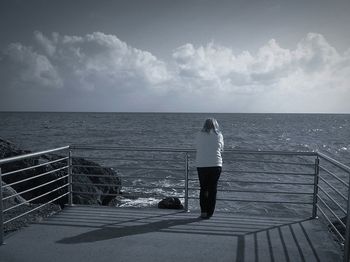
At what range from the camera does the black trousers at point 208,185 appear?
5.63 metres

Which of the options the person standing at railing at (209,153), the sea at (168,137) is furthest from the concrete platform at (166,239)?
the sea at (168,137)

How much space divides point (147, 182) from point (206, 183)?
12.9m

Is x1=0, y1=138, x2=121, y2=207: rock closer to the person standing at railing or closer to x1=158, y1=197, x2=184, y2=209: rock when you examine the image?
x1=158, y1=197, x2=184, y2=209: rock

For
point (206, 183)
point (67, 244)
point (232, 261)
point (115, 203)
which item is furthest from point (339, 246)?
point (115, 203)

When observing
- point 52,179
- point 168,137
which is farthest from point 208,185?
point 168,137

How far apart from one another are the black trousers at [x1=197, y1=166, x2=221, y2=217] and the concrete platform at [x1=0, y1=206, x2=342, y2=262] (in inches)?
10.3

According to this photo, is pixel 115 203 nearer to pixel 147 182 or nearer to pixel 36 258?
pixel 147 182

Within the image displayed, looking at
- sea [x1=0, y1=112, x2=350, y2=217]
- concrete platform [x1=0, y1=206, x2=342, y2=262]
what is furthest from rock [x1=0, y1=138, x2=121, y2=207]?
concrete platform [x1=0, y1=206, x2=342, y2=262]

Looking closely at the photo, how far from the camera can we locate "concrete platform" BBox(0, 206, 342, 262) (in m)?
4.27

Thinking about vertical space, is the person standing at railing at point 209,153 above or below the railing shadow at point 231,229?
above

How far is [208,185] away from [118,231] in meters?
1.75

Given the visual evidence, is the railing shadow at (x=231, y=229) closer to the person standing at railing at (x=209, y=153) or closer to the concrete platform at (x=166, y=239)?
the concrete platform at (x=166, y=239)

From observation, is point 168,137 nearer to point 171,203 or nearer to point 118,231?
point 171,203

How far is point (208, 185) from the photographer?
18.9 feet
